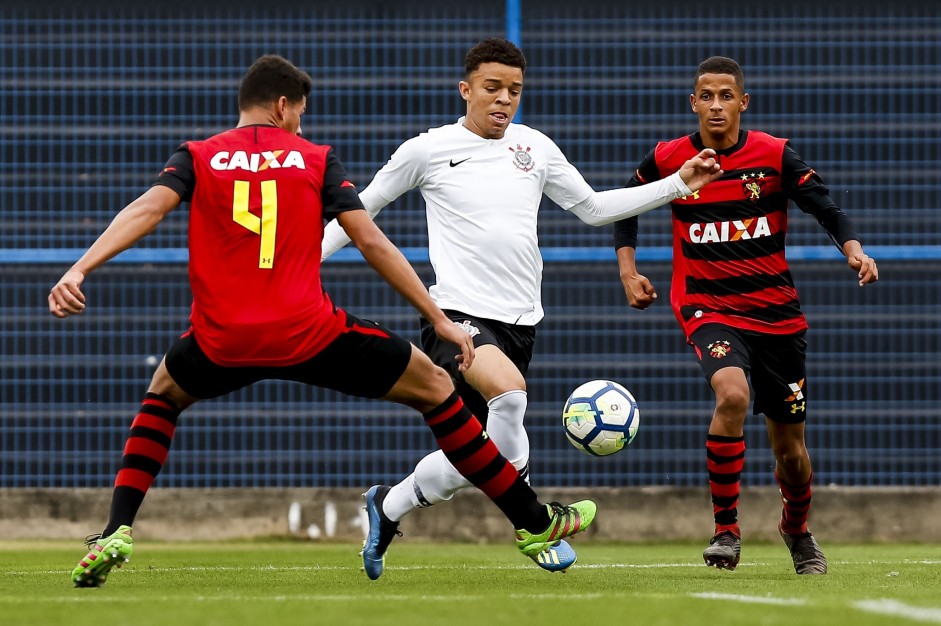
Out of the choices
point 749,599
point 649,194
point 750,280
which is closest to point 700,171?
point 649,194

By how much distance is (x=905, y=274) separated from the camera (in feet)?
32.9

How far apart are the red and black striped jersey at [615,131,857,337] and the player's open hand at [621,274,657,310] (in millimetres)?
150

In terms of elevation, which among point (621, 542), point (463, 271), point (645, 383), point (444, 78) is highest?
point (444, 78)

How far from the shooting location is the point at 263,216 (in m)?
5.30

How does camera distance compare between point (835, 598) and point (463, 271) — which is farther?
point (463, 271)

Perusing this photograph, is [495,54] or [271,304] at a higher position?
[495,54]

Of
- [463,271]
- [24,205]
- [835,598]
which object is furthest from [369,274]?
[835,598]

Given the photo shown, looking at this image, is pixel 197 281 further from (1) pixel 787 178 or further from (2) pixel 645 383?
(2) pixel 645 383

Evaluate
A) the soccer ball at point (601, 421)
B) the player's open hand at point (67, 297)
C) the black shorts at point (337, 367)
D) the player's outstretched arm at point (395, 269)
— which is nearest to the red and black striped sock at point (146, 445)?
the black shorts at point (337, 367)

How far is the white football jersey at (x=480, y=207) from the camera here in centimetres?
645

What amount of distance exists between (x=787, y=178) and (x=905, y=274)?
3.50m

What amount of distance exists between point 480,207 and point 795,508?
1777 millimetres

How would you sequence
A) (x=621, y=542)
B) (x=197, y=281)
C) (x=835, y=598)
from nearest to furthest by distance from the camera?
(x=835, y=598) < (x=197, y=281) < (x=621, y=542)

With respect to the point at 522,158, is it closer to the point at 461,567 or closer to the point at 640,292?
the point at 640,292
